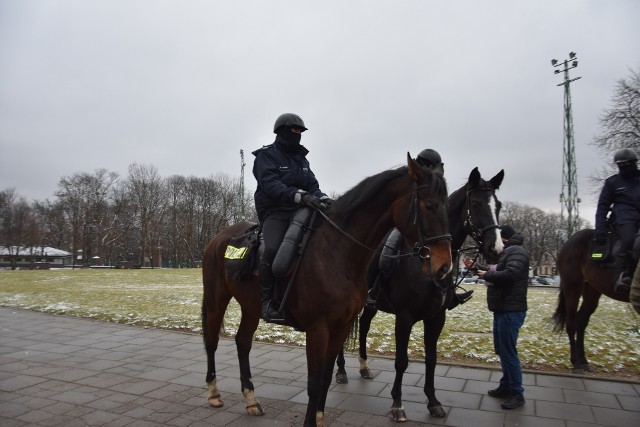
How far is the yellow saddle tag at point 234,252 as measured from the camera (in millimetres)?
4429

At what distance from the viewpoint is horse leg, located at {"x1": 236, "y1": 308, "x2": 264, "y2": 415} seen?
461cm

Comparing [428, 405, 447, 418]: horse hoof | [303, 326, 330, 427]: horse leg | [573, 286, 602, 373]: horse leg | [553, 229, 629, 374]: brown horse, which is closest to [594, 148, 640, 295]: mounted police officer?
[553, 229, 629, 374]: brown horse

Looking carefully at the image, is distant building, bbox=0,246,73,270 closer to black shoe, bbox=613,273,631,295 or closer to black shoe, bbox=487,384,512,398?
black shoe, bbox=487,384,512,398

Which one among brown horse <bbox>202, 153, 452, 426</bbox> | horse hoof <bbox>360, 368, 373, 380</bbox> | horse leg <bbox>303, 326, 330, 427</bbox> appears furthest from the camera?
horse hoof <bbox>360, 368, 373, 380</bbox>

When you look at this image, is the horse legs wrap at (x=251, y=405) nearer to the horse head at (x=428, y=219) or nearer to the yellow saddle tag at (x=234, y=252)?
the yellow saddle tag at (x=234, y=252)

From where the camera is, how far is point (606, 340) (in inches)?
317

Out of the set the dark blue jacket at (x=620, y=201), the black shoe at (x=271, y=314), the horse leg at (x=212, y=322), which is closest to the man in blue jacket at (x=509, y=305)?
the dark blue jacket at (x=620, y=201)

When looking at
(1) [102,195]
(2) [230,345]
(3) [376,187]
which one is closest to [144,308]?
(2) [230,345]

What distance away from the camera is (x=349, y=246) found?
373 centimetres

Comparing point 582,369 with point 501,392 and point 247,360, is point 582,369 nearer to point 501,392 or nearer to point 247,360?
point 501,392

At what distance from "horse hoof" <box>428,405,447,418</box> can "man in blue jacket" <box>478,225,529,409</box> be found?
2.85 feet

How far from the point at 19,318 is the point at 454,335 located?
11.8 m

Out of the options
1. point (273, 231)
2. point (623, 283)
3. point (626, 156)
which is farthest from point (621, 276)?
point (273, 231)

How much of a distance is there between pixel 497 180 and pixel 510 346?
2.03 m
